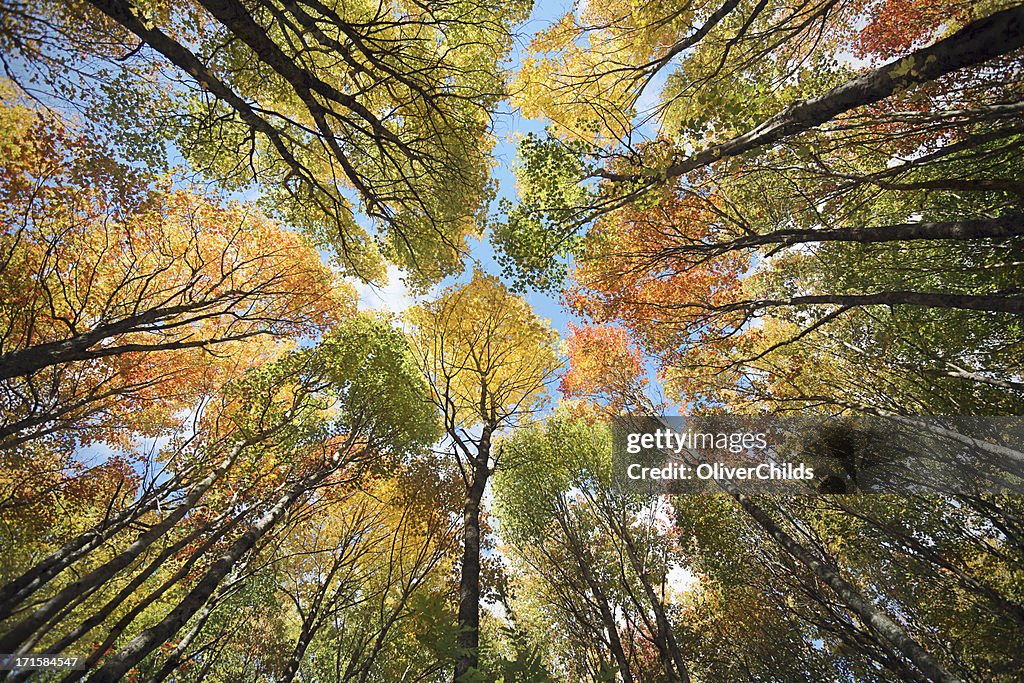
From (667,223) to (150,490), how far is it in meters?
8.74

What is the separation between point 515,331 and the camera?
9.23m

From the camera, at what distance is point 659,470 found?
10328 millimetres

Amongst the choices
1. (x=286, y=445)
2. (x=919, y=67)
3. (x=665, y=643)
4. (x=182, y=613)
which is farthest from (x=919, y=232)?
(x=286, y=445)

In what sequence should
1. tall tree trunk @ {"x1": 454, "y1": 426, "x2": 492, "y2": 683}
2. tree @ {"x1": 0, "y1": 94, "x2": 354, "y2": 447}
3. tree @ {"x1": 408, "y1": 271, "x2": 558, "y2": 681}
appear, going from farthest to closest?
tree @ {"x1": 408, "y1": 271, "x2": 558, "y2": 681}, tree @ {"x1": 0, "y1": 94, "x2": 354, "y2": 447}, tall tree trunk @ {"x1": 454, "y1": 426, "x2": 492, "y2": 683}

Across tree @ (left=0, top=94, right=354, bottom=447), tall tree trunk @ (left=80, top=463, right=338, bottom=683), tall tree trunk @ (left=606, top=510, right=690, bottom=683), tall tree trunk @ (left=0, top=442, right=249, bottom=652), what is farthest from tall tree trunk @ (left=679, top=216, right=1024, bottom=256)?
tall tree trunk @ (left=0, top=442, right=249, bottom=652)

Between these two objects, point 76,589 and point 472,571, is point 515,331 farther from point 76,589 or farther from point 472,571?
point 76,589

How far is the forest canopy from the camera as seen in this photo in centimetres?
435

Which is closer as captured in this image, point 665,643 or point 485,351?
point 665,643

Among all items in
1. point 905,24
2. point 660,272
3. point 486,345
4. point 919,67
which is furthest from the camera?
point 486,345

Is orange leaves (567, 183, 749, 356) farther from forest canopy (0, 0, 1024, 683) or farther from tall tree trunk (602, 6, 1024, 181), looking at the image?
tall tree trunk (602, 6, 1024, 181)

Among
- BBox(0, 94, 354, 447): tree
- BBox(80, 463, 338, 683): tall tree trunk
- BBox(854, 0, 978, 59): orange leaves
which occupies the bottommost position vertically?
BBox(80, 463, 338, 683): tall tree trunk

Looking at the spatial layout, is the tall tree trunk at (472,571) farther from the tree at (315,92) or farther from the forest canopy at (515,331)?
the tree at (315,92)

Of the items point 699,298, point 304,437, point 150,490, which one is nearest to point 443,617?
point 150,490

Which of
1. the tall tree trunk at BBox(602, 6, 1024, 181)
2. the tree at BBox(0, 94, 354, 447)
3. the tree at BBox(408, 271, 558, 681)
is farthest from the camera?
the tree at BBox(408, 271, 558, 681)
